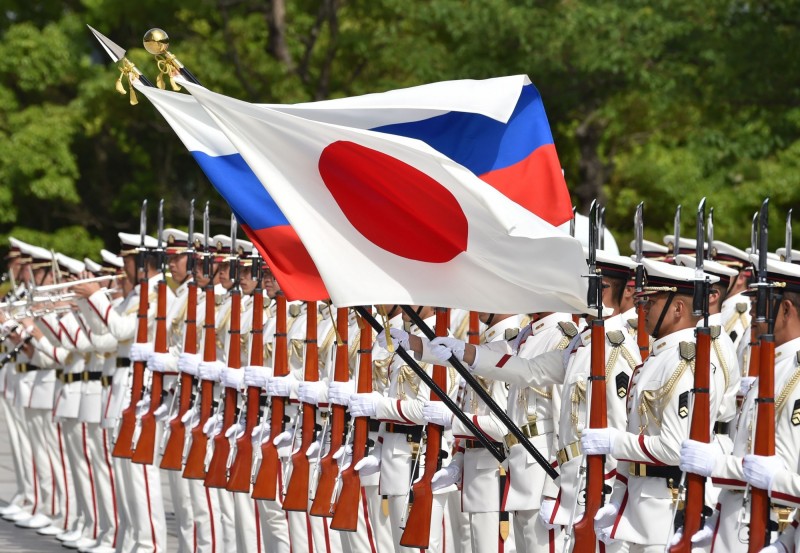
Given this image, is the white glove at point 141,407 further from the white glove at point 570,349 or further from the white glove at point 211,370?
the white glove at point 570,349

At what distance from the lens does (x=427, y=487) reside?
788 centimetres

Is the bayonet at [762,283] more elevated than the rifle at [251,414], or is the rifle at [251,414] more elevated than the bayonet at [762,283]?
the bayonet at [762,283]

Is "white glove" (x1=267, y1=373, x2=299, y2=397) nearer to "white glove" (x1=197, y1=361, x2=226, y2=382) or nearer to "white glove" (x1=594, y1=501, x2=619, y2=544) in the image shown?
"white glove" (x1=197, y1=361, x2=226, y2=382)

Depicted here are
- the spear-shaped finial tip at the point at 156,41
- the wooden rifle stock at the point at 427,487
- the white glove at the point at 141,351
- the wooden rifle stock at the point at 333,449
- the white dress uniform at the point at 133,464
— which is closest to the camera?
the spear-shaped finial tip at the point at 156,41

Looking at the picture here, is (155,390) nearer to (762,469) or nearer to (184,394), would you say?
(184,394)

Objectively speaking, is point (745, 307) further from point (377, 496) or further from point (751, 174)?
point (751, 174)

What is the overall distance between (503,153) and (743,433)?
2.11m

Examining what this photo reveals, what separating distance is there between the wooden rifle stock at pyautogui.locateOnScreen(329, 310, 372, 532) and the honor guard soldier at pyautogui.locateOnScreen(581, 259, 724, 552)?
6.54 feet

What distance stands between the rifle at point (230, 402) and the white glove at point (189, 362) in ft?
1.35

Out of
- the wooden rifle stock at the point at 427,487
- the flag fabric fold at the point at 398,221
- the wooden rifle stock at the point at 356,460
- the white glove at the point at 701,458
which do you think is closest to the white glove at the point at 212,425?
the wooden rifle stock at the point at 356,460

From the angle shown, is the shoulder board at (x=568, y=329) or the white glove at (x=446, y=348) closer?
the white glove at (x=446, y=348)

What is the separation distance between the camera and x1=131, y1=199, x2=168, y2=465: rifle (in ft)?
34.1

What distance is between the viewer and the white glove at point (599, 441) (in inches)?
248

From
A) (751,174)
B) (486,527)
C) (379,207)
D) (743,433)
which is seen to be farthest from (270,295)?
(751,174)
